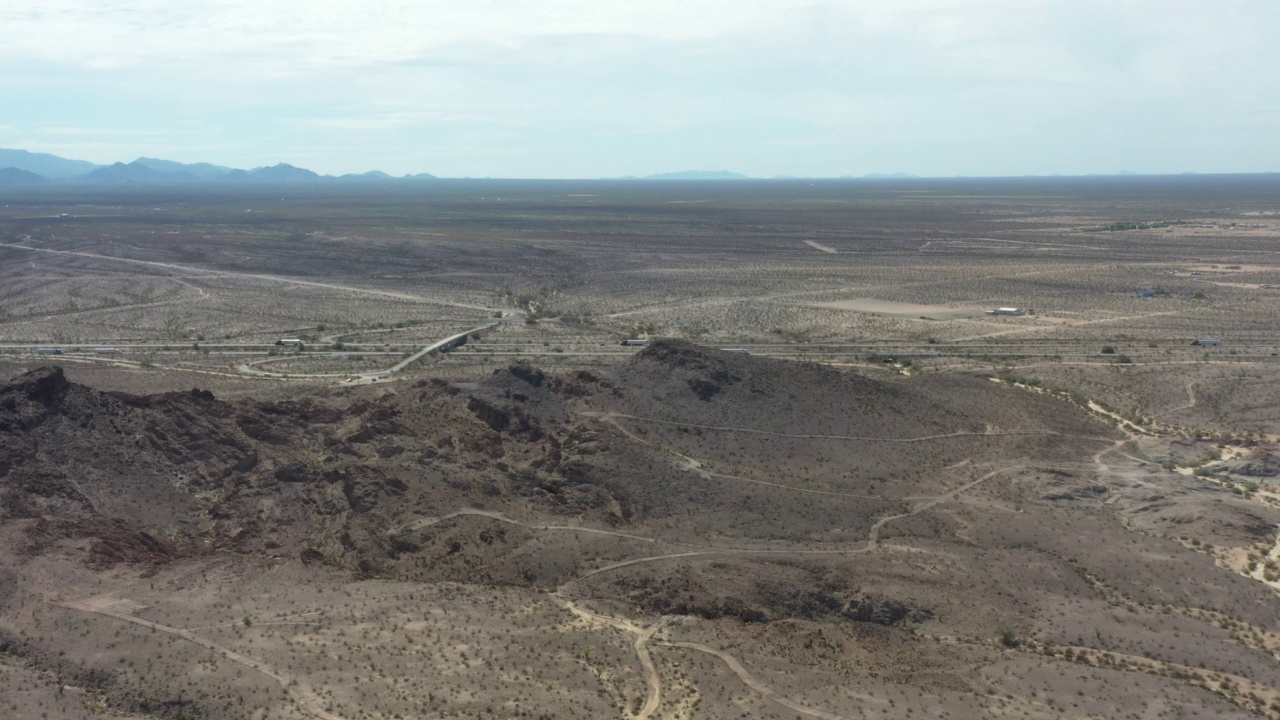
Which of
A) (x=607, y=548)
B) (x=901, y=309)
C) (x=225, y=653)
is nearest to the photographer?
(x=225, y=653)

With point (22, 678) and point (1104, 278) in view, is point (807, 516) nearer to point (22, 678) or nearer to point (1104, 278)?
point (22, 678)

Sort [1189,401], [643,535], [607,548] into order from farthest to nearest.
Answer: [1189,401]
[643,535]
[607,548]

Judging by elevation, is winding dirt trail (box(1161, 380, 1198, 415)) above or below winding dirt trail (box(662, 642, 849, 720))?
above

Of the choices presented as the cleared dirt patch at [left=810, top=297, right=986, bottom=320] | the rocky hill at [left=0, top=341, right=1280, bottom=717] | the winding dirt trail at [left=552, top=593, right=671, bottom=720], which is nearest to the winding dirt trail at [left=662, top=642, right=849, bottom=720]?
the rocky hill at [left=0, top=341, right=1280, bottom=717]

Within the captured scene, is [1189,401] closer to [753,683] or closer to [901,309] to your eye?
[901,309]

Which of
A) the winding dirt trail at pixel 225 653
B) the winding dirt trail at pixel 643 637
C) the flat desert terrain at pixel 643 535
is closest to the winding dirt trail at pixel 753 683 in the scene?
the flat desert terrain at pixel 643 535

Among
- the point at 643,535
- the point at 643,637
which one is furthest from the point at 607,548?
the point at 643,637

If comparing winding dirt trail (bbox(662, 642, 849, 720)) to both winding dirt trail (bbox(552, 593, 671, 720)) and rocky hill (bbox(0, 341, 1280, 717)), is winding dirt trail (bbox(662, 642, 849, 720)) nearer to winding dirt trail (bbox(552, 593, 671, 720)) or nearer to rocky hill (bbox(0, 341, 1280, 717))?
rocky hill (bbox(0, 341, 1280, 717))

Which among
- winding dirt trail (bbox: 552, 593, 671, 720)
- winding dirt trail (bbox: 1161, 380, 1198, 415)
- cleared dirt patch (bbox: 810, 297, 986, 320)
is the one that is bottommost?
winding dirt trail (bbox: 552, 593, 671, 720)

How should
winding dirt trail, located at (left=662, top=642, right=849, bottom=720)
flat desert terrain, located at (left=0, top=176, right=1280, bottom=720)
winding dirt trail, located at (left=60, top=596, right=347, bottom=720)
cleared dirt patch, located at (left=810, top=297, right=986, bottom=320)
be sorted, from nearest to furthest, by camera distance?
winding dirt trail, located at (left=60, top=596, right=347, bottom=720), winding dirt trail, located at (left=662, top=642, right=849, bottom=720), flat desert terrain, located at (left=0, top=176, right=1280, bottom=720), cleared dirt patch, located at (left=810, top=297, right=986, bottom=320)
